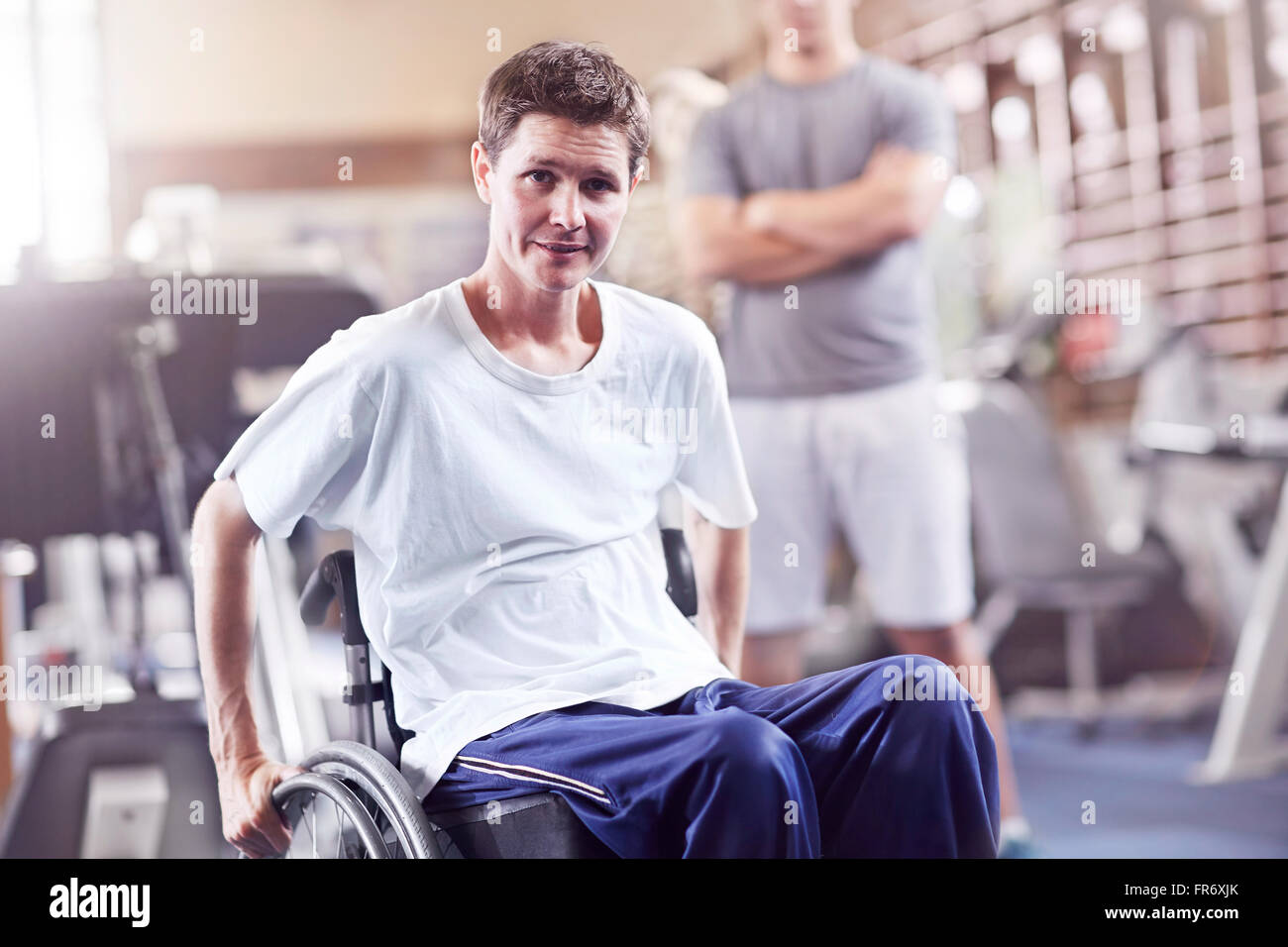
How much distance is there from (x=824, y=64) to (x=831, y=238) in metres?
0.30

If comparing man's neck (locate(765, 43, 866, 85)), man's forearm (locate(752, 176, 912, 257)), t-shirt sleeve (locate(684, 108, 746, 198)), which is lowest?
man's forearm (locate(752, 176, 912, 257))

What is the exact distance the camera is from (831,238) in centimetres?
190

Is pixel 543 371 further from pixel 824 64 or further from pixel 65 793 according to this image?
pixel 65 793

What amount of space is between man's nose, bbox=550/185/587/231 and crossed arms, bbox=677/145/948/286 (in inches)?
31.7

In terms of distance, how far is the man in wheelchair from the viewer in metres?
1.07

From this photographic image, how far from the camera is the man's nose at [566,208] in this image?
3.71 ft

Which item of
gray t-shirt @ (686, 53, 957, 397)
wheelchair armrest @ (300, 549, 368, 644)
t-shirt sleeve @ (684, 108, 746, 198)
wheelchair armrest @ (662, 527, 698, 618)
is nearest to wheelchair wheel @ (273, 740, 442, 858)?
wheelchair armrest @ (300, 549, 368, 644)

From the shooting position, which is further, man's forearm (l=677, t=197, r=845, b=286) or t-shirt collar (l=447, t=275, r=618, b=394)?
man's forearm (l=677, t=197, r=845, b=286)

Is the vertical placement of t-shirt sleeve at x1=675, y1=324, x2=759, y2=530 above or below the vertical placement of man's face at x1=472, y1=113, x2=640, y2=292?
below

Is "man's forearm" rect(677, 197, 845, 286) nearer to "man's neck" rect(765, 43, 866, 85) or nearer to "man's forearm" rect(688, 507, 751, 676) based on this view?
"man's neck" rect(765, 43, 866, 85)

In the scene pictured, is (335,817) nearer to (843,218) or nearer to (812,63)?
(843,218)

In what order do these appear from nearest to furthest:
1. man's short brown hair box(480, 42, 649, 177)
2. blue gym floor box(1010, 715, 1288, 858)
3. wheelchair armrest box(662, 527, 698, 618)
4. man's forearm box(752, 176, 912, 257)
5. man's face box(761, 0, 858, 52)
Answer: man's short brown hair box(480, 42, 649, 177)
wheelchair armrest box(662, 527, 698, 618)
man's forearm box(752, 176, 912, 257)
man's face box(761, 0, 858, 52)
blue gym floor box(1010, 715, 1288, 858)

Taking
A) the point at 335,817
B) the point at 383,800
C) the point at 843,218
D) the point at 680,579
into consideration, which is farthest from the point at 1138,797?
the point at 383,800

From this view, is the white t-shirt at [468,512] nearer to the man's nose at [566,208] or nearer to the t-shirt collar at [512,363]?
the t-shirt collar at [512,363]
